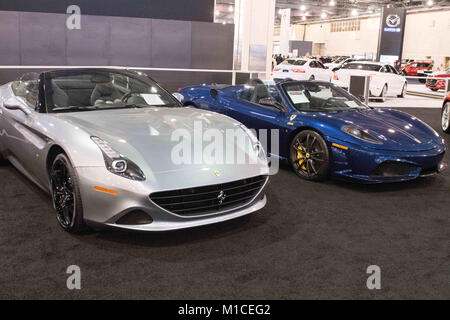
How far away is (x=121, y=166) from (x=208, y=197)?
0.62 metres

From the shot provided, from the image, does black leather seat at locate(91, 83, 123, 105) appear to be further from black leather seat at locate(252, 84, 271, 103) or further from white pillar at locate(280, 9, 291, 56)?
white pillar at locate(280, 9, 291, 56)

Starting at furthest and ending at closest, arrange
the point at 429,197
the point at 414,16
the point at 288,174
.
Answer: the point at 414,16, the point at 288,174, the point at 429,197

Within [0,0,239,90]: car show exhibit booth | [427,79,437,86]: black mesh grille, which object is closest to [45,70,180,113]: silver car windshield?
[0,0,239,90]: car show exhibit booth

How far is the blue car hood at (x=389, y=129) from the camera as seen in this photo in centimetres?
466

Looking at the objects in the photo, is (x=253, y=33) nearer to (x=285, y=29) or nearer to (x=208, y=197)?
(x=208, y=197)

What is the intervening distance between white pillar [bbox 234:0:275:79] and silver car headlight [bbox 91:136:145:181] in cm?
1213

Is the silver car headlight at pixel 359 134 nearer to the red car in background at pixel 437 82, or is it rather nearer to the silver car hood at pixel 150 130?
the silver car hood at pixel 150 130

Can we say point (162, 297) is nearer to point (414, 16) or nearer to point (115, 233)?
point (115, 233)

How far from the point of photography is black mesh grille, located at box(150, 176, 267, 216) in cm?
304

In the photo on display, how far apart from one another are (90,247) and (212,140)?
46.8 inches

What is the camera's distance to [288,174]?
5.33 metres
